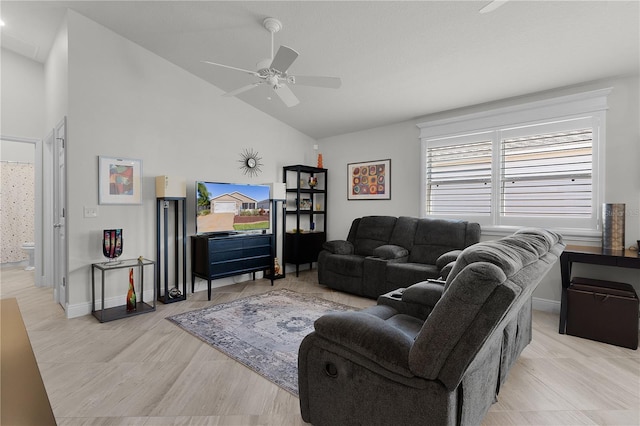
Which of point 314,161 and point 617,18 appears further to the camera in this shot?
point 314,161

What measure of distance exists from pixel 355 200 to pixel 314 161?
120 cm

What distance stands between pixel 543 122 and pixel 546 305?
2.09 metres

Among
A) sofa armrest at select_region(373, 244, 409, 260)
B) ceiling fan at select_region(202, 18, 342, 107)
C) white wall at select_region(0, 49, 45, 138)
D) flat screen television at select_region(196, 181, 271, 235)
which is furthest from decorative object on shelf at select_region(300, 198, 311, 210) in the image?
white wall at select_region(0, 49, 45, 138)

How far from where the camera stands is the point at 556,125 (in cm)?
368

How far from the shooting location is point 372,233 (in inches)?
190

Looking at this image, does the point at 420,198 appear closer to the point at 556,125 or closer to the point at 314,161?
the point at 556,125

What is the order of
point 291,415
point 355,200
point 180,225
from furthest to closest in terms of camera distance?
point 355,200
point 180,225
point 291,415

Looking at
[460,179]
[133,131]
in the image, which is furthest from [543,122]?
[133,131]

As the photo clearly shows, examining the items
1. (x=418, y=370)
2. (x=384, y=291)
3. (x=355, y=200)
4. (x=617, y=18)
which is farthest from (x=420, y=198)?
(x=418, y=370)

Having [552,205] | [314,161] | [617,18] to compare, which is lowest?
[552,205]

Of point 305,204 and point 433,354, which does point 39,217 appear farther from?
point 433,354

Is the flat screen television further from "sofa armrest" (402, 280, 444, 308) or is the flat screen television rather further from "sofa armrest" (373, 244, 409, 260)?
"sofa armrest" (402, 280, 444, 308)

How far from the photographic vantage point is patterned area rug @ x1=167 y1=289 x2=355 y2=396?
2480mm

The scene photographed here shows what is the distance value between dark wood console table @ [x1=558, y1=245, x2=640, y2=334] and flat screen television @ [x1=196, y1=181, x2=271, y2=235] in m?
3.65
